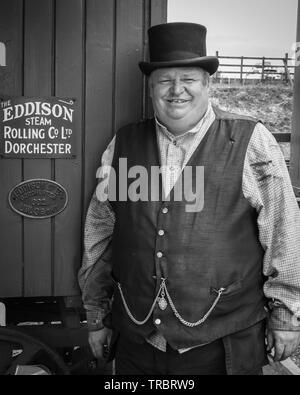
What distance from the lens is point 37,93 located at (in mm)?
1936

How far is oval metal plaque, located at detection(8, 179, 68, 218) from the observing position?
195 cm

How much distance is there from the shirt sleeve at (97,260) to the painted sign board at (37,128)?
20 centimetres

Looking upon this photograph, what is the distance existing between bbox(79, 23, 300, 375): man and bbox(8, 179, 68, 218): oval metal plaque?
1.16 feet

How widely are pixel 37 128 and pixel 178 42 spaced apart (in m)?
0.66

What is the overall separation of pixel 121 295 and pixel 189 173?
19.8 inches

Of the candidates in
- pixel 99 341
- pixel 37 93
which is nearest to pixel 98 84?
pixel 37 93

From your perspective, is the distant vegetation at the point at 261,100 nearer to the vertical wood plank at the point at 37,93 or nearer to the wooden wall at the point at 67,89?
the wooden wall at the point at 67,89

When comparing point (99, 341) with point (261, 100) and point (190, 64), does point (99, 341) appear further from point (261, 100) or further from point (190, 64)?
point (261, 100)

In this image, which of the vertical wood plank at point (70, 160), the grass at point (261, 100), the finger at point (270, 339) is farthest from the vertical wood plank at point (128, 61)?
the grass at point (261, 100)

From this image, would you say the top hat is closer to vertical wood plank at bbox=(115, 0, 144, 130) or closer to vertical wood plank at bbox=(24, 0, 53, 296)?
vertical wood plank at bbox=(115, 0, 144, 130)

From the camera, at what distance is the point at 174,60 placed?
1696mm

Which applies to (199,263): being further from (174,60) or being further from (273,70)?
(273,70)

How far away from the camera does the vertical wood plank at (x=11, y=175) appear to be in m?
1.90

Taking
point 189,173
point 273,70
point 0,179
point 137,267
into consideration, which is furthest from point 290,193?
point 273,70
